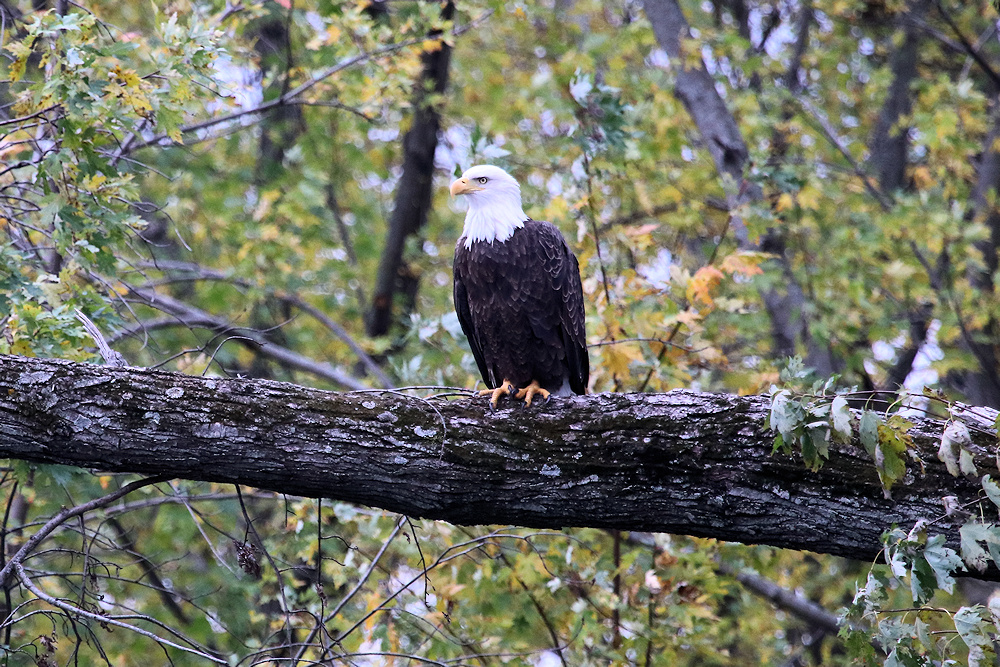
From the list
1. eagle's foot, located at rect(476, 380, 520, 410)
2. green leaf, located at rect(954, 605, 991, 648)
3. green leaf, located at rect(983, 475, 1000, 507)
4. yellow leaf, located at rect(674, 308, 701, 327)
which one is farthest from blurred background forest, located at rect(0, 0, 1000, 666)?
eagle's foot, located at rect(476, 380, 520, 410)

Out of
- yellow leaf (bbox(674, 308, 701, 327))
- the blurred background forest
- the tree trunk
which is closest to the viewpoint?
the blurred background forest

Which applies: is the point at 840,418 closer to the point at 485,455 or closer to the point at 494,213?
the point at 485,455

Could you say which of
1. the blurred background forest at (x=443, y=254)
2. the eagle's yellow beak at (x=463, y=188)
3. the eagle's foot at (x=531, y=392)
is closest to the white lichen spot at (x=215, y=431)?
the blurred background forest at (x=443, y=254)

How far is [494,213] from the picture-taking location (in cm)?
433

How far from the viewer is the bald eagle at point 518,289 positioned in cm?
423

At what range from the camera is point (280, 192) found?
287 inches

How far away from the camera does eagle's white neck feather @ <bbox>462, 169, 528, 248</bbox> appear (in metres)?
4.28

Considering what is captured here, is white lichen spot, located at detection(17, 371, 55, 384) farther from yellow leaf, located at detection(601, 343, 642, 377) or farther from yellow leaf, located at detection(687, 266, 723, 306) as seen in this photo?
yellow leaf, located at detection(687, 266, 723, 306)

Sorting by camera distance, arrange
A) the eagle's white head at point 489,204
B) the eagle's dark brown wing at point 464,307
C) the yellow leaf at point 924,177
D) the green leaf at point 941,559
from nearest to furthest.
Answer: the green leaf at point 941,559
the eagle's white head at point 489,204
the eagle's dark brown wing at point 464,307
the yellow leaf at point 924,177

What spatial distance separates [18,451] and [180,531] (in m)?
4.53

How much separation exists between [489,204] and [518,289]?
1.47 feet

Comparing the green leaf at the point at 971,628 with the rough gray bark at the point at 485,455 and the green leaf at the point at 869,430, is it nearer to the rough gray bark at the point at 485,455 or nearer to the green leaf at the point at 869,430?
the rough gray bark at the point at 485,455

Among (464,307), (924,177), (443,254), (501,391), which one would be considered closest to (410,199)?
(443,254)

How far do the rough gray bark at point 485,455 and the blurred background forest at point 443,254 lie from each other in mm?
306
